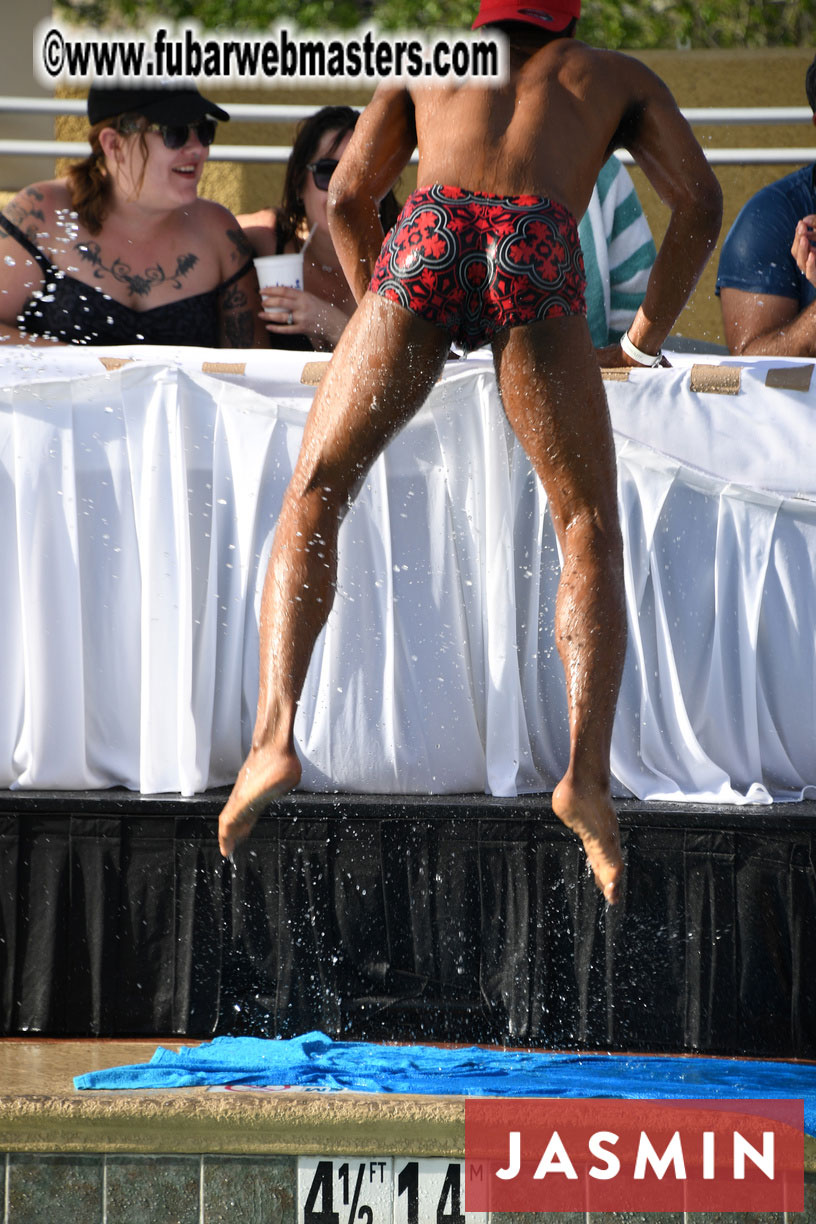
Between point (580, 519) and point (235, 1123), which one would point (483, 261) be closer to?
point (580, 519)

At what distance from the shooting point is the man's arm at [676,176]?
7.88ft

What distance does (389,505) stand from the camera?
3.13 meters

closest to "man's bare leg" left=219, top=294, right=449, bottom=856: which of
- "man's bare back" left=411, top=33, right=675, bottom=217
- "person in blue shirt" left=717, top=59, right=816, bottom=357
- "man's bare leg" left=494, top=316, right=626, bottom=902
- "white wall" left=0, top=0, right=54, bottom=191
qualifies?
"man's bare leg" left=494, top=316, right=626, bottom=902

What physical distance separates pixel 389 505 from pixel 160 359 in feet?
2.03

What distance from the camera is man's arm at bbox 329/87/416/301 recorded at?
245cm

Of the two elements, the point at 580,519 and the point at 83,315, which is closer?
the point at 580,519

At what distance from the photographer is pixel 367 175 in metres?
2.48

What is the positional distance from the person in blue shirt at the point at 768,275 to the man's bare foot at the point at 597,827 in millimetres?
1864

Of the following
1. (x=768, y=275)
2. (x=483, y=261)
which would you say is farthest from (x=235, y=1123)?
(x=768, y=275)

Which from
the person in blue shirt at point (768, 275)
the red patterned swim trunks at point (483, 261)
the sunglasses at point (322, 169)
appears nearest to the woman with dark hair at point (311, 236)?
the sunglasses at point (322, 169)

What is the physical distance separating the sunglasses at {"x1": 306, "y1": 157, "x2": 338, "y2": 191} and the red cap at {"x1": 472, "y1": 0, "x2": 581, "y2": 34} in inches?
56.5

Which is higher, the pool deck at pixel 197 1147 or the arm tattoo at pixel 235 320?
the arm tattoo at pixel 235 320

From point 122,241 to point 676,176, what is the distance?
5.92 feet

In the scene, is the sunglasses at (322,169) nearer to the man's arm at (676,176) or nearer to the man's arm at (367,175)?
the man's arm at (367,175)
